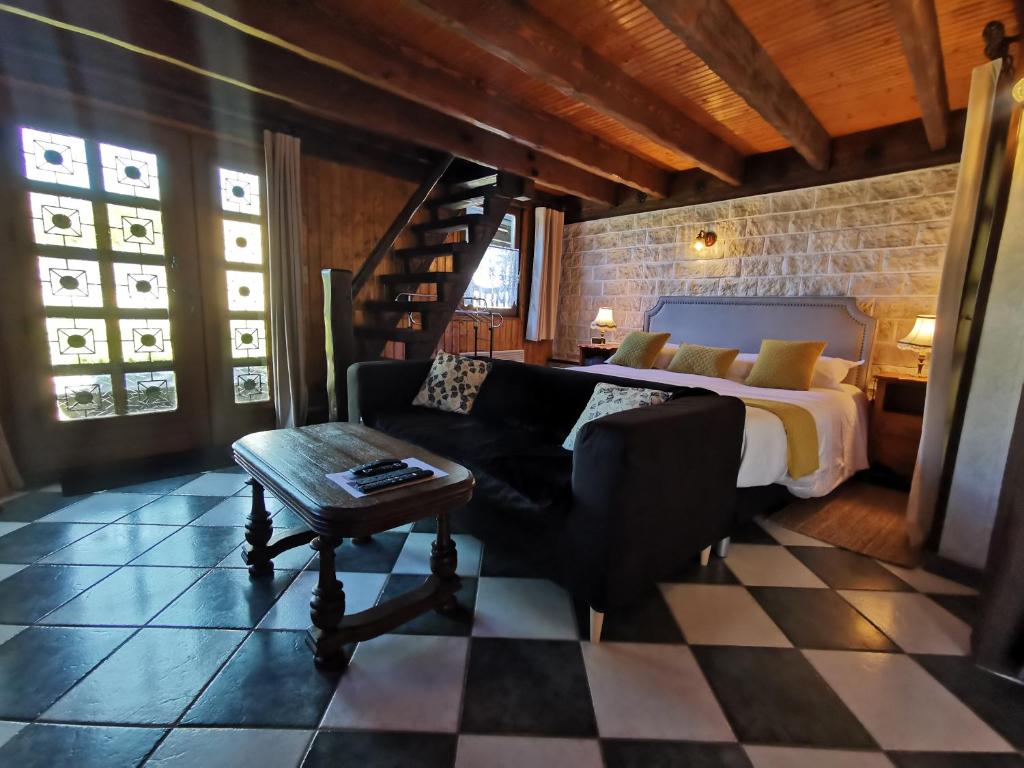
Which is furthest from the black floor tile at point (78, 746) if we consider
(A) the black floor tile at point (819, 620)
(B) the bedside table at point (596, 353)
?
(B) the bedside table at point (596, 353)

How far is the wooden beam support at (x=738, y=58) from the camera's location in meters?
1.92

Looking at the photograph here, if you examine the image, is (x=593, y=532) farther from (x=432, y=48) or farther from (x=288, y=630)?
(x=432, y=48)

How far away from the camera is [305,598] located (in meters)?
1.73

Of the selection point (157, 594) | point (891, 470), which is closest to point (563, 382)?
point (157, 594)

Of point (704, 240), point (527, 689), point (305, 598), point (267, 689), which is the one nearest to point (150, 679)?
point (267, 689)

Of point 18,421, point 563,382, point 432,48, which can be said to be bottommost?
point 18,421

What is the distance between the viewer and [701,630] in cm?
162

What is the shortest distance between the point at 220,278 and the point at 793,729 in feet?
12.7

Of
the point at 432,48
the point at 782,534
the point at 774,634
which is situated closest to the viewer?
the point at 774,634

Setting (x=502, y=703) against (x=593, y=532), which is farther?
(x=593, y=532)

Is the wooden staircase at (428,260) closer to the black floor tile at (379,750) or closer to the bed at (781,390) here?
the bed at (781,390)

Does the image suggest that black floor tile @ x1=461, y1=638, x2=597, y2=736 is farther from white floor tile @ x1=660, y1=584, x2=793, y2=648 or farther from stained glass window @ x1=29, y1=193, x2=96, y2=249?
stained glass window @ x1=29, y1=193, x2=96, y2=249

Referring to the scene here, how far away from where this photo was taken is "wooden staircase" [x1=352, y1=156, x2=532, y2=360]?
11.6 ft

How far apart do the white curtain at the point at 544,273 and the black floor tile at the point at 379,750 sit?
15.2 ft
